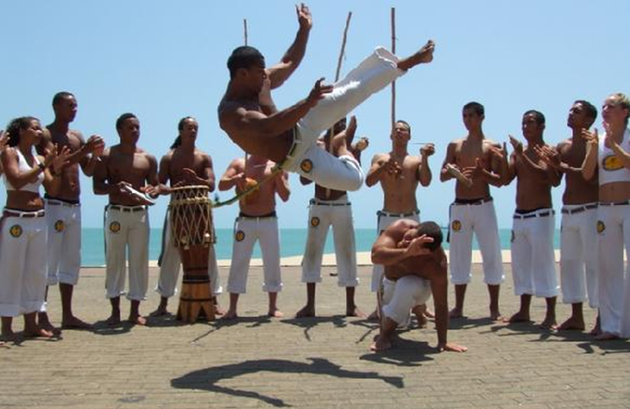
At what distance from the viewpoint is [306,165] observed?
6191mm

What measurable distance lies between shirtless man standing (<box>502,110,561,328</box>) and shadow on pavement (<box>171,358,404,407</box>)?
3229 millimetres

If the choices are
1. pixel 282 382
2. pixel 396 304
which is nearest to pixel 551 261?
pixel 396 304

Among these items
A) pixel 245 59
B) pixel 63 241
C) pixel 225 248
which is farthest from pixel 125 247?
pixel 225 248

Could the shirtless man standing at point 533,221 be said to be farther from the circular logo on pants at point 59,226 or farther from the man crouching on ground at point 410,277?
the circular logo on pants at point 59,226

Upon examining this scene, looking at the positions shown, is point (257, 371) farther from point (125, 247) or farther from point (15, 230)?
point (125, 247)

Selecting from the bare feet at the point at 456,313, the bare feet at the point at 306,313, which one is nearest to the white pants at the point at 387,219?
the bare feet at the point at 306,313

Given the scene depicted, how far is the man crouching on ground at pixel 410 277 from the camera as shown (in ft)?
21.8

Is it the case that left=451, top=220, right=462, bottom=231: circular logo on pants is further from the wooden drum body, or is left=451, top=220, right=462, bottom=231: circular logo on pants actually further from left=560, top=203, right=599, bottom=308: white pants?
the wooden drum body

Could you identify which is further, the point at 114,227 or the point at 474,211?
the point at 474,211

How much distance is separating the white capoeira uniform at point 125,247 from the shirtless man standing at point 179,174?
512 millimetres

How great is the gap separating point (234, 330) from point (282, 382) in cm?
274

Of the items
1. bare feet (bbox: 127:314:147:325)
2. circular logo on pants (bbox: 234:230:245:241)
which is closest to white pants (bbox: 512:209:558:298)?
circular logo on pants (bbox: 234:230:245:241)

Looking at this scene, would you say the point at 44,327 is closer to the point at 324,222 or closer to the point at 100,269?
the point at 324,222

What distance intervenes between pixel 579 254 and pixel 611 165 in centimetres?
117
